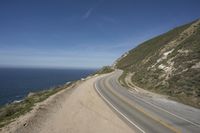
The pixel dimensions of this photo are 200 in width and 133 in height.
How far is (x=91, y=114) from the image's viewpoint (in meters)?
18.4

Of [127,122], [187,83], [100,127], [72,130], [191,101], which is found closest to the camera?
[72,130]

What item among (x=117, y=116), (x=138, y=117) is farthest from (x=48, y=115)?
(x=138, y=117)

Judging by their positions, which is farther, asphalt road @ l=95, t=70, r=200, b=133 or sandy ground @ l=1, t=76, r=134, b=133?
asphalt road @ l=95, t=70, r=200, b=133

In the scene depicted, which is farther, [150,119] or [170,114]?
[170,114]

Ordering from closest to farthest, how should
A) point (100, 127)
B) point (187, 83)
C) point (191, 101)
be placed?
point (100, 127), point (191, 101), point (187, 83)

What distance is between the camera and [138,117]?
687 inches

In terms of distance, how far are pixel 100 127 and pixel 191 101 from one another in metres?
15.2

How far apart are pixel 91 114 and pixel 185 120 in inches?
309

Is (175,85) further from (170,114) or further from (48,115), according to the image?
(48,115)

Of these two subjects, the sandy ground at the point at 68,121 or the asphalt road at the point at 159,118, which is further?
the asphalt road at the point at 159,118

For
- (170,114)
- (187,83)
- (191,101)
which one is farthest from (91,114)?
(187,83)

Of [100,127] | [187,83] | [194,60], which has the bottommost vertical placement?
[100,127]

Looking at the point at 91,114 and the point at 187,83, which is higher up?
the point at 187,83

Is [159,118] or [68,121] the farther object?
[159,118]
